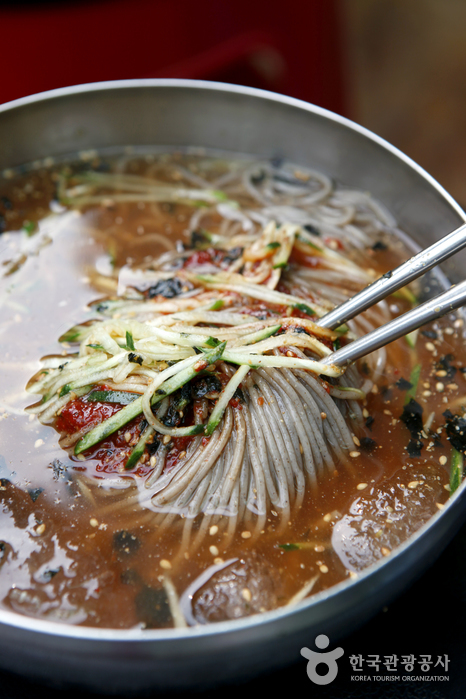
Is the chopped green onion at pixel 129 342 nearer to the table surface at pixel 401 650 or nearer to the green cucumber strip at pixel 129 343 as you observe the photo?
the green cucumber strip at pixel 129 343

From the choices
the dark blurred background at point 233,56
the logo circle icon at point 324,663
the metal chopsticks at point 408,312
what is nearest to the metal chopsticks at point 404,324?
the metal chopsticks at point 408,312

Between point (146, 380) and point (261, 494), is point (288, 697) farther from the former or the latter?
point (146, 380)

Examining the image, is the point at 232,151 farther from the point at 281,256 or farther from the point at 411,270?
the point at 411,270

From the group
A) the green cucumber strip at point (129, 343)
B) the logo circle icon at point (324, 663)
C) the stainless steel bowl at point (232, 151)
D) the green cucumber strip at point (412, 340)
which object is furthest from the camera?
the green cucumber strip at point (412, 340)

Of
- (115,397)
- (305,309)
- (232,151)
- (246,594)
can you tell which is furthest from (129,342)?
(232,151)

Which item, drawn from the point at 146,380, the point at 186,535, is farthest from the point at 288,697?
the point at 146,380

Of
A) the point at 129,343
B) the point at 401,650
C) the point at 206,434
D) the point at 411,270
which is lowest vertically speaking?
the point at 401,650

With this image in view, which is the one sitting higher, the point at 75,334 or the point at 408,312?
the point at 75,334
